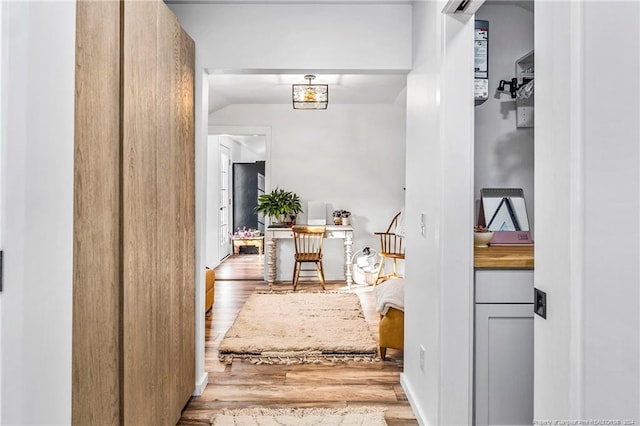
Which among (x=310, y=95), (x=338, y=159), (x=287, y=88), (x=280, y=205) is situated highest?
(x=287, y=88)

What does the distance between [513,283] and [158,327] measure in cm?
167

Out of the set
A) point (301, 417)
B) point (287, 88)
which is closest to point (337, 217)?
point (287, 88)

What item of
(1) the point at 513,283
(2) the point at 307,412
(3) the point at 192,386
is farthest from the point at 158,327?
(1) the point at 513,283

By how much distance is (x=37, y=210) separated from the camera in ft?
3.60

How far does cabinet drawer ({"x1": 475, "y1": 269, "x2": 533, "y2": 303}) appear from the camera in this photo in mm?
1995

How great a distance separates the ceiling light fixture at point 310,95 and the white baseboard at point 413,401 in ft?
9.32

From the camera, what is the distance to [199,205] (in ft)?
8.70

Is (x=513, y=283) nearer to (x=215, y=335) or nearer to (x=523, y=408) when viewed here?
(x=523, y=408)

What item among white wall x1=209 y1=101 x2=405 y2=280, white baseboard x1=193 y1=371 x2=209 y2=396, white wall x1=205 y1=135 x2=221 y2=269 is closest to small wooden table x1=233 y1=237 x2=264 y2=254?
white wall x1=205 y1=135 x2=221 y2=269

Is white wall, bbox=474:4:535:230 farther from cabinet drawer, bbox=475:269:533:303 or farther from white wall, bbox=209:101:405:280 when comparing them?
white wall, bbox=209:101:405:280

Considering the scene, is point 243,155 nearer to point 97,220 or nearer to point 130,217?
point 130,217
